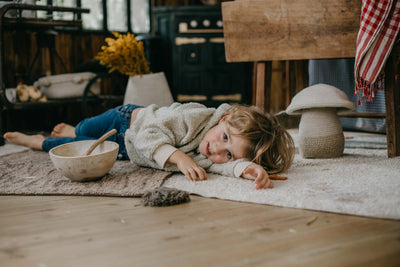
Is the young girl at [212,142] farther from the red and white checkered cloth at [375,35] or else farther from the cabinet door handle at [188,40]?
the cabinet door handle at [188,40]

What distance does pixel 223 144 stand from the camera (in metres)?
1.29

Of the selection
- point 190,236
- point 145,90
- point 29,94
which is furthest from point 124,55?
point 190,236

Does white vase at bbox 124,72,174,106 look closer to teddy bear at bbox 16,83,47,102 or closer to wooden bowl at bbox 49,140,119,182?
teddy bear at bbox 16,83,47,102

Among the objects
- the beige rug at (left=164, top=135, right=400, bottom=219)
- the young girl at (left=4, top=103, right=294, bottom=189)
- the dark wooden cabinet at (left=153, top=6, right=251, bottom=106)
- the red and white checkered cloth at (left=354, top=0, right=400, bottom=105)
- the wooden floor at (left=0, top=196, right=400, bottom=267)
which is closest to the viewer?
the wooden floor at (left=0, top=196, right=400, bottom=267)

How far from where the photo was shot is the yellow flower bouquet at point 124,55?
2.58 metres

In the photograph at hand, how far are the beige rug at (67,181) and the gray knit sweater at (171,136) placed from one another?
66 mm

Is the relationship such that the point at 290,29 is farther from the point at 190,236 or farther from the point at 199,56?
the point at 199,56

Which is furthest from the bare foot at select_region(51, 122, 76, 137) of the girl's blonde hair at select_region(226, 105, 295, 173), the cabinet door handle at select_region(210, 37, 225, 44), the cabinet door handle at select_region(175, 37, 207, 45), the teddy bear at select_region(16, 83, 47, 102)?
the cabinet door handle at select_region(210, 37, 225, 44)

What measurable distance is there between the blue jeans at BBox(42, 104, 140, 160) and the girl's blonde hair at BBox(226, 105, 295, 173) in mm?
509

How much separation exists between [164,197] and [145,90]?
172 cm

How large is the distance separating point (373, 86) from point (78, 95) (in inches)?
76.3

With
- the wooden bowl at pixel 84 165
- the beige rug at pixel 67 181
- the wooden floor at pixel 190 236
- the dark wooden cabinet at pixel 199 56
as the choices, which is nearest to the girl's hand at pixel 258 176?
the wooden floor at pixel 190 236

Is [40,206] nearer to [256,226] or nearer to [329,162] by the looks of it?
[256,226]

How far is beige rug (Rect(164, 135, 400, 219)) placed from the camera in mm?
957
